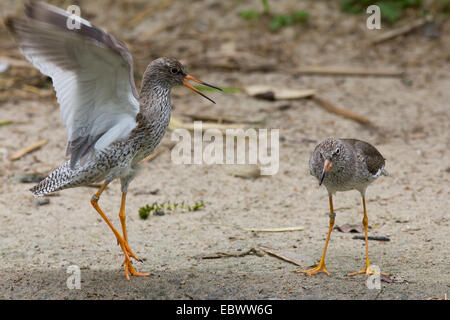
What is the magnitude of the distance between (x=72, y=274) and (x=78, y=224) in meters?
1.35

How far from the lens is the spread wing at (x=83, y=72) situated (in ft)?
15.1

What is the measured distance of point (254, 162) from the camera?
26.2 ft

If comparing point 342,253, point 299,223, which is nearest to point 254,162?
point 299,223

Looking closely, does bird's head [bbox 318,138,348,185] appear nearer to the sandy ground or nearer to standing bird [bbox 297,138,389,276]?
standing bird [bbox 297,138,389,276]

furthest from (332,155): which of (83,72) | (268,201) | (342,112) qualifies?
(342,112)

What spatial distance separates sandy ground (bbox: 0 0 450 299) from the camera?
513cm

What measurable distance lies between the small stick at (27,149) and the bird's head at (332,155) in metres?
4.38

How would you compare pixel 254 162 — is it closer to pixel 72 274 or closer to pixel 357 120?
pixel 357 120

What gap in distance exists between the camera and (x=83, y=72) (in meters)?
4.99

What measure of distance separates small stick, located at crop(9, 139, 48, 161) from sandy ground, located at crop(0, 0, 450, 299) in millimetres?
78

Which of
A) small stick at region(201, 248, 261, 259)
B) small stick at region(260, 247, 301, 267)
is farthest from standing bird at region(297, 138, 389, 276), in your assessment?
small stick at region(201, 248, 261, 259)

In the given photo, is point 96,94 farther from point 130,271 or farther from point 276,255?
point 276,255

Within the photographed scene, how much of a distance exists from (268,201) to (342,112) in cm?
265

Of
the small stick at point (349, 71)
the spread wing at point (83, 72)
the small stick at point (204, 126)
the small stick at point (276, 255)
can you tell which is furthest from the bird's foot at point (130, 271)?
the small stick at point (349, 71)
